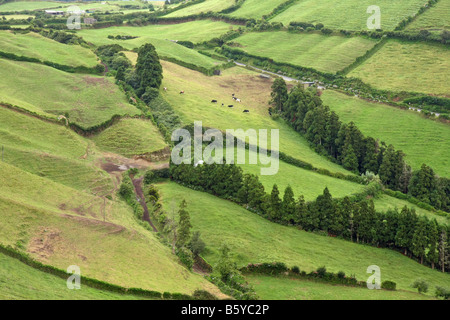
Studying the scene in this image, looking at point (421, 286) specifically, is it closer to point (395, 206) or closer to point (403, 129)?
point (395, 206)

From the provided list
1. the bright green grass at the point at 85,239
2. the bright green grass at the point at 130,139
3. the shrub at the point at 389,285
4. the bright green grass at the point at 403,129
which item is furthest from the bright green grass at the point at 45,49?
the shrub at the point at 389,285

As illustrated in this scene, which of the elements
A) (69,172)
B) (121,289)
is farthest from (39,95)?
(121,289)

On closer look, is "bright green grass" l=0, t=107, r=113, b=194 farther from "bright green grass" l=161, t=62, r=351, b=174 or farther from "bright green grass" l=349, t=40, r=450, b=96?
"bright green grass" l=349, t=40, r=450, b=96

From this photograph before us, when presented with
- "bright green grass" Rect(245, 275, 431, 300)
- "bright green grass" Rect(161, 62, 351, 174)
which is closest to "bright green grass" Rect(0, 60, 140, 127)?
"bright green grass" Rect(161, 62, 351, 174)

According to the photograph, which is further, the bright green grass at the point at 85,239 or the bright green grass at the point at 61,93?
the bright green grass at the point at 61,93

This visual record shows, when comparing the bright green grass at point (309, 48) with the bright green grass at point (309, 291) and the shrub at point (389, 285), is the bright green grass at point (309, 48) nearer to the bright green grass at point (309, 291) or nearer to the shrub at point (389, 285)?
the shrub at point (389, 285)

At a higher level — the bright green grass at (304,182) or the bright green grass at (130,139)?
the bright green grass at (130,139)
